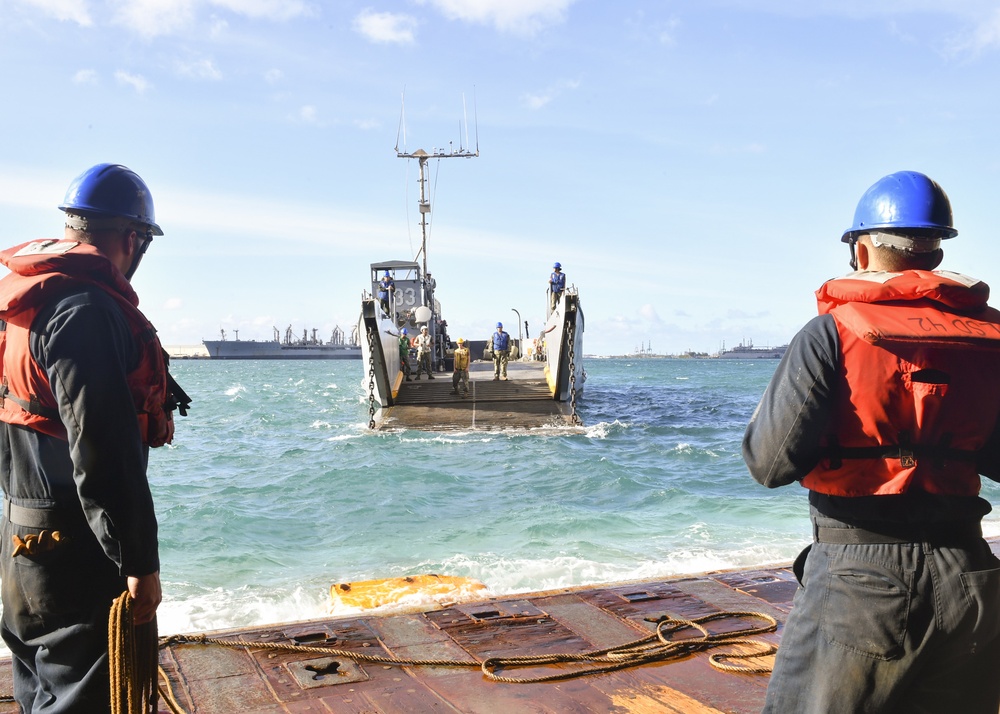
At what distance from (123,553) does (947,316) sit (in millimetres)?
2050

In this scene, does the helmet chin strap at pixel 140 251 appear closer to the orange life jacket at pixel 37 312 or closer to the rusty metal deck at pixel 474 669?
the orange life jacket at pixel 37 312

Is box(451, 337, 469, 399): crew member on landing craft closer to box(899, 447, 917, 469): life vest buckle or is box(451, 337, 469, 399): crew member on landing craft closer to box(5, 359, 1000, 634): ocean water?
box(5, 359, 1000, 634): ocean water

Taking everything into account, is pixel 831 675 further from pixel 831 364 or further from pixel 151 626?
pixel 151 626

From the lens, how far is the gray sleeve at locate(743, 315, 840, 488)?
1.84m

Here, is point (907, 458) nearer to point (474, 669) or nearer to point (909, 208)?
point (909, 208)

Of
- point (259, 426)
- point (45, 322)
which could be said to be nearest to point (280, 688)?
point (45, 322)

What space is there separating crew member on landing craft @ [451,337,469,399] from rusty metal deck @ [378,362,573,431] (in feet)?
0.63

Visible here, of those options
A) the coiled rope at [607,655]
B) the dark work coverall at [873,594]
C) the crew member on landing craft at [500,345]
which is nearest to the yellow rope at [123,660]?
the coiled rope at [607,655]

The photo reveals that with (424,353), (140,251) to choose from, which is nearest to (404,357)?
(424,353)

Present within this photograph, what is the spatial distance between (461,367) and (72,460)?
57.5 ft

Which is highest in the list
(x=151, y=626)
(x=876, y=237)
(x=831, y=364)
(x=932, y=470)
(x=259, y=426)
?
(x=876, y=237)

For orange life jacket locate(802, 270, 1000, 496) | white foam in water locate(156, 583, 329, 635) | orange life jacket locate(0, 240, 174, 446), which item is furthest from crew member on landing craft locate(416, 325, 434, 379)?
orange life jacket locate(802, 270, 1000, 496)

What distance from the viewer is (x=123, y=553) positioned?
1977 millimetres

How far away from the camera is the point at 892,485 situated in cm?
182
